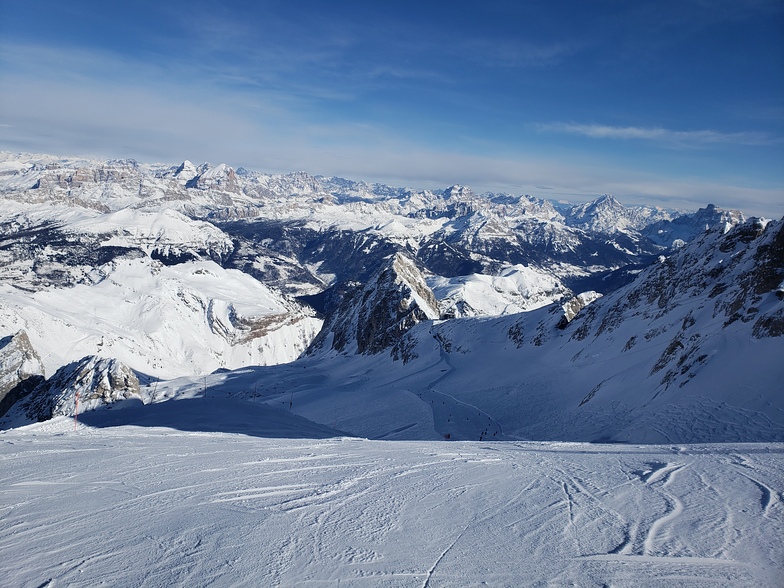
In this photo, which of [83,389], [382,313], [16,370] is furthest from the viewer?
[382,313]

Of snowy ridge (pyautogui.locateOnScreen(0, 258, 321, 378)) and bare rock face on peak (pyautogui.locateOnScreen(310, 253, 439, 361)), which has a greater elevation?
bare rock face on peak (pyautogui.locateOnScreen(310, 253, 439, 361))

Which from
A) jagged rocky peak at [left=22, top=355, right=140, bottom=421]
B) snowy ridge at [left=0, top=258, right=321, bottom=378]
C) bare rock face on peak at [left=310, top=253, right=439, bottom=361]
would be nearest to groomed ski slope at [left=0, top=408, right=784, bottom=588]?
jagged rocky peak at [left=22, top=355, right=140, bottom=421]

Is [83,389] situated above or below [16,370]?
above

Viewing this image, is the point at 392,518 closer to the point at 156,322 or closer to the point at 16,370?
the point at 16,370

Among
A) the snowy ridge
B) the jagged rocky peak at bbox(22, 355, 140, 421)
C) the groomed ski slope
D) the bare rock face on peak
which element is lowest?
the snowy ridge

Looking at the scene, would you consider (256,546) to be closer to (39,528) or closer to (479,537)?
(479,537)

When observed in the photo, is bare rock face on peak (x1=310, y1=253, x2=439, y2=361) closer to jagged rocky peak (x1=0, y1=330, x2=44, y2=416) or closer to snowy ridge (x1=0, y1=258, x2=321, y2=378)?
snowy ridge (x1=0, y1=258, x2=321, y2=378)

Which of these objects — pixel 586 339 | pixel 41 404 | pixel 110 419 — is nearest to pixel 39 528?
pixel 110 419

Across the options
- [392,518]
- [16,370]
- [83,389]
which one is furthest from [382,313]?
[392,518]
